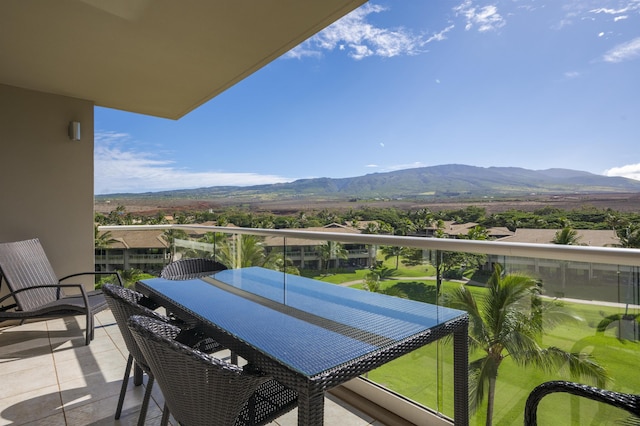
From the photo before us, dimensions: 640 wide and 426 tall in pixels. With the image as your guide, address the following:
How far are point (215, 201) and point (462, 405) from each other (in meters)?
14.9

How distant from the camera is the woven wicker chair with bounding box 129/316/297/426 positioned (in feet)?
4.47

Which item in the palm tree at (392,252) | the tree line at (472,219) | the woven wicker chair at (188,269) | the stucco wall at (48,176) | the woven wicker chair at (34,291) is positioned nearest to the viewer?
the palm tree at (392,252)

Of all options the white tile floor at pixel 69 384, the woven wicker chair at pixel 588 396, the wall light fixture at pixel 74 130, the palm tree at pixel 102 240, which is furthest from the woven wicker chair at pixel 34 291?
the woven wicker chair at pixel 588 396

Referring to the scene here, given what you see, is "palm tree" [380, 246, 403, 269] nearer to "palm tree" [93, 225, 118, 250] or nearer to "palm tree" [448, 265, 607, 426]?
"palm tree" [448, 265, 607, 426]

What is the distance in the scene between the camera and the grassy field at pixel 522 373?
5.77ft

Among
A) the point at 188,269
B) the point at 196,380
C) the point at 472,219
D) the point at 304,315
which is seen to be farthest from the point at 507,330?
the point at 472,219

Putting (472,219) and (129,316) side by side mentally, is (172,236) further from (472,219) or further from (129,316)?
(472,219)

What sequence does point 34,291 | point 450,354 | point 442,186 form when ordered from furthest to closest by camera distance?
point 442,186 → point 34,291 → point 450,354

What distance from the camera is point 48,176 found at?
15.6 ft

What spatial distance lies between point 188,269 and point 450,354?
2.32 m

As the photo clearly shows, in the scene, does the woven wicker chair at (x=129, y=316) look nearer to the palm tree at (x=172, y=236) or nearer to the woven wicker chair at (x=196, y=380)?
the woven wicker chair at (x=196, y=380)

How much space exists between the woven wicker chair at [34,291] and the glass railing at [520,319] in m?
2.76

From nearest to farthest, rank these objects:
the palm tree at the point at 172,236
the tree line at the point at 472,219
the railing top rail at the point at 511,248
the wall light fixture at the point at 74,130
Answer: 1. the railing top rail at the point at 511,248
2. the wall light fixture at the point at 74,130
3. the palm tree at the point at 172,236
4. the tree line at the point at 472,219

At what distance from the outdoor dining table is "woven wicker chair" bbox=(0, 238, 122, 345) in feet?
5.27
